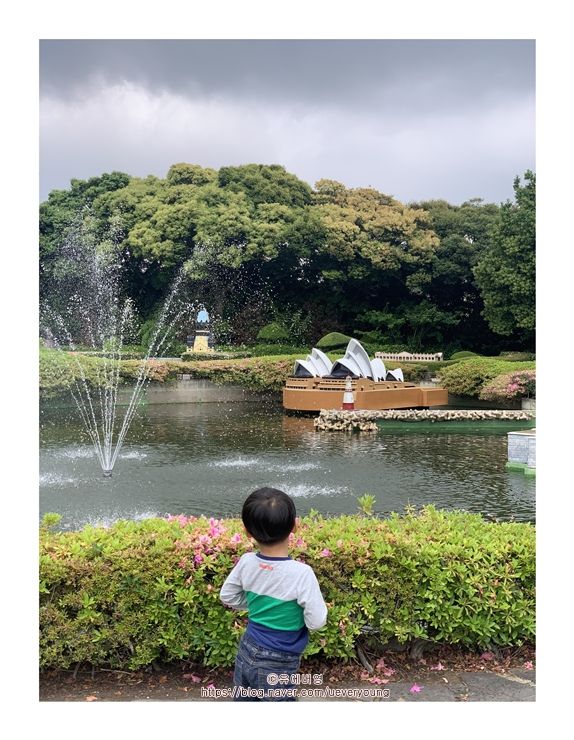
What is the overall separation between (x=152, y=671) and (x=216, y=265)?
1250 cm

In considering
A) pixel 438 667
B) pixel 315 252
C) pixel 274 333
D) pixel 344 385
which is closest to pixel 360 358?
pixel 344 385

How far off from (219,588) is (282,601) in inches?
21.9

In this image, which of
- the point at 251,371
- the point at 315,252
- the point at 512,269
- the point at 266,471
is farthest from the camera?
the point at 315,252

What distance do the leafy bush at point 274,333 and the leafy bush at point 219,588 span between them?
1084 centimetres

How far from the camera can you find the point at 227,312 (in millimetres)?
14242

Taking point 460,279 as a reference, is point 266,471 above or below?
below

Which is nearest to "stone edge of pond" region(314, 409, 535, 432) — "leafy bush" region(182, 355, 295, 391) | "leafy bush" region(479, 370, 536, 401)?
"leafy bush" region(479, 370, 536, 401)

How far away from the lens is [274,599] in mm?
1589

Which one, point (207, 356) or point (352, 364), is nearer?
point (352, 364)

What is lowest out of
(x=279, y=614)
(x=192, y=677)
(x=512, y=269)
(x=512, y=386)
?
(x=192, y=677)

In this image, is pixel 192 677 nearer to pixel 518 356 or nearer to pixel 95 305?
pixel 518 356

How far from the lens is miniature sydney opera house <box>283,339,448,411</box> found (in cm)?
916
